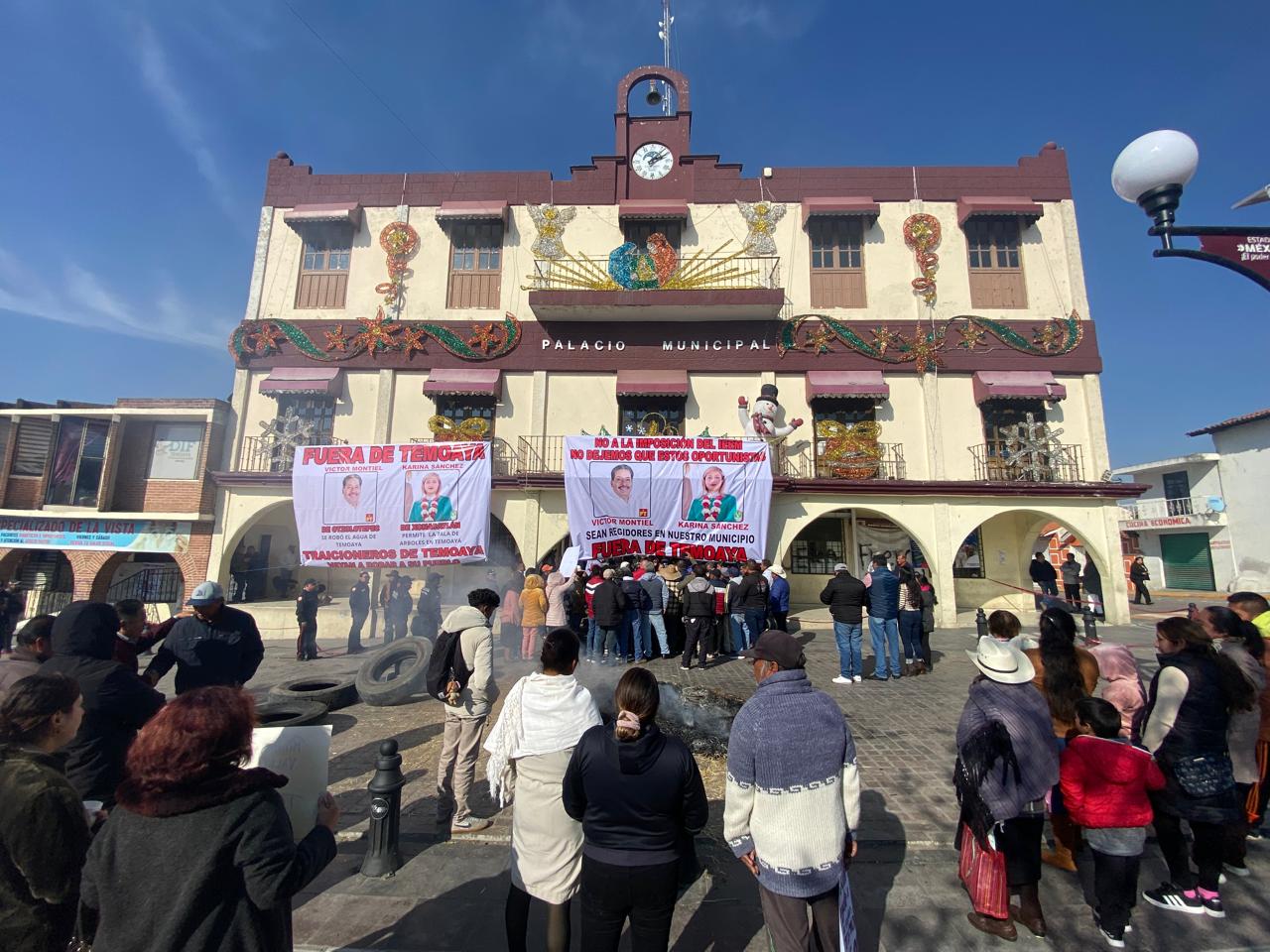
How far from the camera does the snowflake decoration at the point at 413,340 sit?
15211 millimetres

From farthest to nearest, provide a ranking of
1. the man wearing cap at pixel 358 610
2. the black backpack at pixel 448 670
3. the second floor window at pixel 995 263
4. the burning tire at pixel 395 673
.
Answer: the second floor window at pixel 995 263 → the man wearing cap at pixel 358 610 → the burning tire at pixel 395 673 → the black backpack at pixel 448 670

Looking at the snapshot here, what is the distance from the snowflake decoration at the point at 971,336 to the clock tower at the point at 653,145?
8.22 metres

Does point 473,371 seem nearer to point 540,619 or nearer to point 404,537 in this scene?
point 404,537

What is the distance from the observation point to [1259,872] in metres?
3.73

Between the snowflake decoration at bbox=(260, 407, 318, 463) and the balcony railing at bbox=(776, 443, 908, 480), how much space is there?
1201cm

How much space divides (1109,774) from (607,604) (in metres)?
6.94

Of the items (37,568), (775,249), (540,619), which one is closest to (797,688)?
(540,619)

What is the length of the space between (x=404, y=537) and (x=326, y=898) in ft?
29.6

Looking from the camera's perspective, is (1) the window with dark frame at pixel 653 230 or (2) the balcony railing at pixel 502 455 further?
(1) the window with dark frame at pixel 653 230

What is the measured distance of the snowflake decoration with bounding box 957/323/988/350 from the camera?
14.6 meters

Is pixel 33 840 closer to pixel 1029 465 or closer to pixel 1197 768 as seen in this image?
pixel 1197 768

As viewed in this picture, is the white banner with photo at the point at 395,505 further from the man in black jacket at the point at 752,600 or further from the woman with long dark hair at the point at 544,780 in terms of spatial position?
the woman with long dark hair at the point at 544,780

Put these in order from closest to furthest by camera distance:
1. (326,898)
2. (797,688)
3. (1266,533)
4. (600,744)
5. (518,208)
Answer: (600,744)
(797,688)
(326,898)
(518,208)
(1266,533)

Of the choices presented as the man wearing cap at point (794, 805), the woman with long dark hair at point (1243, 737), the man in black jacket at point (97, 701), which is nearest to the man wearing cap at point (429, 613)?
the man in black jacket at point (97, 701)
